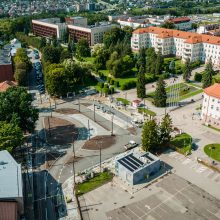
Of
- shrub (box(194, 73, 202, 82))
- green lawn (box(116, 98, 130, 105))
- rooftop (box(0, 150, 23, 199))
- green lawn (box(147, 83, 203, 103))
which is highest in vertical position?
shrub (box(194, 73, 202, 82))

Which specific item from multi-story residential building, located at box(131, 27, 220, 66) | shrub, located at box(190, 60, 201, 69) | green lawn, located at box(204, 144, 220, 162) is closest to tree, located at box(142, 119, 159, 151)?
green lawn, located at box(204, 144, 220, 162)

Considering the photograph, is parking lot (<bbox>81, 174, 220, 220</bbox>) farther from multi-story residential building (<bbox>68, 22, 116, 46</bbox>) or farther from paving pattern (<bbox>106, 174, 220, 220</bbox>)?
multi-story residential building (<bbox>68, 22, 116, 46</bbox>)

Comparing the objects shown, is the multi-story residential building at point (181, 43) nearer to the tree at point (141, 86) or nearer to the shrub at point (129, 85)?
the shrub at point (129, 85)

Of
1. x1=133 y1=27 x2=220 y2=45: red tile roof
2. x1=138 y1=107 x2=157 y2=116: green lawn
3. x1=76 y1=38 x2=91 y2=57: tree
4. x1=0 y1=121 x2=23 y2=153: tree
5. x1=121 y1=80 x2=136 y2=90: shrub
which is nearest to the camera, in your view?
x1=0 y1=121 x2=23 y2=153: tree

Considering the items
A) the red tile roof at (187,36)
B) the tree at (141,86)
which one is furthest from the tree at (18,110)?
the red tile roof at (187,36)

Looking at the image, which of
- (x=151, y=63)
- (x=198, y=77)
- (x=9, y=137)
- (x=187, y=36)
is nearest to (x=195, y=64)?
(x=187, y=36)

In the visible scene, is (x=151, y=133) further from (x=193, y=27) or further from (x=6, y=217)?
(x=193, y=27)

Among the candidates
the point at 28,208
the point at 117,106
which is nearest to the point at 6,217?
the point at 28,208
